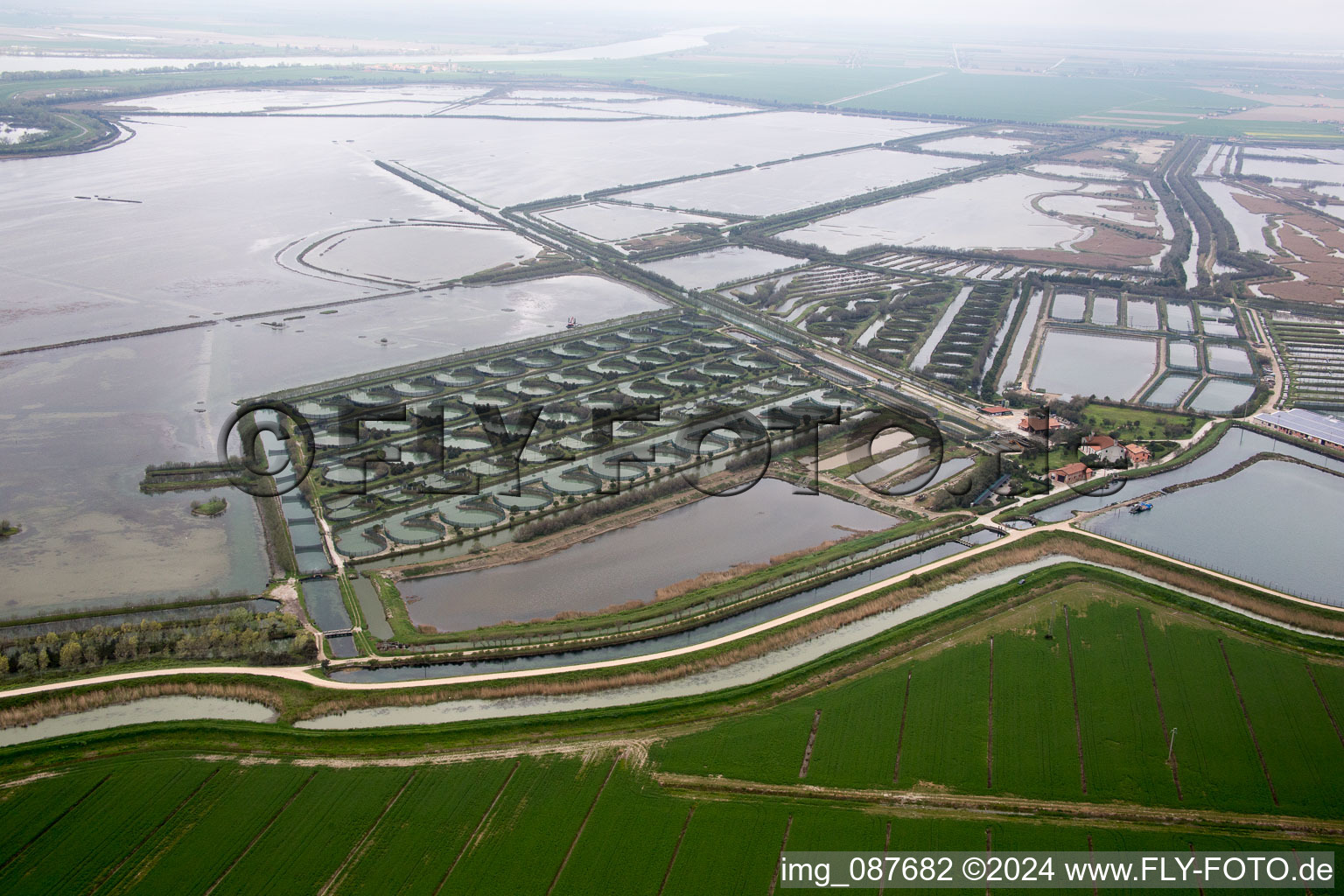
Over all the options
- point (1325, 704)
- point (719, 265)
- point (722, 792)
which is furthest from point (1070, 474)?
point (719, 265)

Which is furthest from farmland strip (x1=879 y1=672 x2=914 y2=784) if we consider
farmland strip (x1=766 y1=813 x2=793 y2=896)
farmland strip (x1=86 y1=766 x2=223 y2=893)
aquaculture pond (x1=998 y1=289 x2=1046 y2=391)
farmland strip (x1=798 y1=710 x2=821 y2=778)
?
aquaculture pond (x1=998 y1=289 x2=1046 y2=391)

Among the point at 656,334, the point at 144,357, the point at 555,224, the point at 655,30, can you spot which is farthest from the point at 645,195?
the point at 655,30

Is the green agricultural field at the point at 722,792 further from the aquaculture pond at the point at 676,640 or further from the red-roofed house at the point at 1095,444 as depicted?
the red-roofed house at the point at 1095,444

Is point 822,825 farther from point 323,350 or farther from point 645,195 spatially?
point 645,195

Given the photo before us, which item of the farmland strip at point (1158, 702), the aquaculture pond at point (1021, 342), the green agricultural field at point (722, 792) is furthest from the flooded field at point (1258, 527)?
the aquaculture pond at point (1021, 342)

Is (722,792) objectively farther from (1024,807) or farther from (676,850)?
(1024,807)
